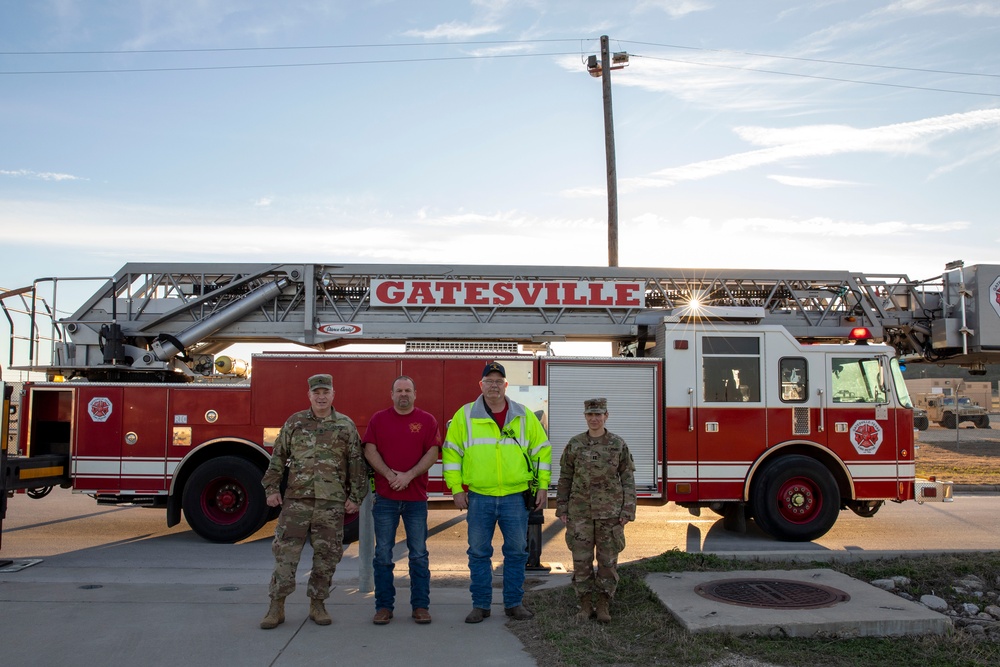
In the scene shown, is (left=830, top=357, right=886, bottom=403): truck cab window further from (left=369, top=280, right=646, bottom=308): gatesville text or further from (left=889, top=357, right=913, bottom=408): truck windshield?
(left=369, top=280, right=646, bottom=308): gatesville text

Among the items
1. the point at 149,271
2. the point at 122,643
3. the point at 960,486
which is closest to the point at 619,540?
the point at 122,643

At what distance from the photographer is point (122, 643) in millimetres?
5332

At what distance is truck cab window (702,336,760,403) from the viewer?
956 centimetres

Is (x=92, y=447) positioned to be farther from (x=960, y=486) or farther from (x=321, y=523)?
(x=960, y=486)

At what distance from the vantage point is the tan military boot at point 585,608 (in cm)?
579

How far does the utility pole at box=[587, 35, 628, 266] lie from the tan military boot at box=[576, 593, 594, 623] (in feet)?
39.4

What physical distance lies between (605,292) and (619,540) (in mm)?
6085

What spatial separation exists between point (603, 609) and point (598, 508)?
28.0 inches

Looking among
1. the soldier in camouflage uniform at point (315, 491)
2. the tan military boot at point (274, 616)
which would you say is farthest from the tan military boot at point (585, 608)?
the tan military boot at point (274, 616)

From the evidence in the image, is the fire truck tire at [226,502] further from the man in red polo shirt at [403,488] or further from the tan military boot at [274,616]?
the man in red polo shirt at [403,488]

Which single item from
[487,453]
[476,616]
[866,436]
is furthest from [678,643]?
[866,436]

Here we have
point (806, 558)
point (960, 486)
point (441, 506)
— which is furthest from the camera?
point (960, 486)

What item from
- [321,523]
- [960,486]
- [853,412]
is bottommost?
[960,486]

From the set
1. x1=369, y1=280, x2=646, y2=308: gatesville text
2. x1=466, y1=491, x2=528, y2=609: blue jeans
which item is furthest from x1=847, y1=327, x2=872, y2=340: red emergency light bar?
x1=466, y1=491, x2=528, y2=609: blue jeans
